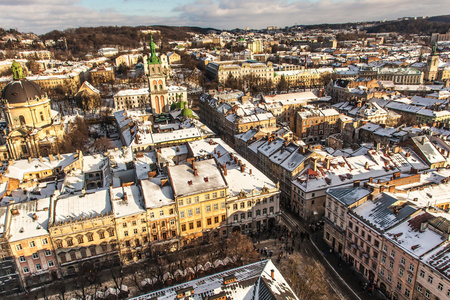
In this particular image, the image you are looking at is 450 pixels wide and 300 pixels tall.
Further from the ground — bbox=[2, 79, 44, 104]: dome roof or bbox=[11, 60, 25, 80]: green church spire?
bbox=[11, 60, 25, 80]: green church spire

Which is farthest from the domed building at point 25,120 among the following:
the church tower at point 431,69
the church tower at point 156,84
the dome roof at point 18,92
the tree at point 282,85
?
the church tower at point 431,69

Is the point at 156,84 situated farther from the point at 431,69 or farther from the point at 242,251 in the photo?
the point at 431,69

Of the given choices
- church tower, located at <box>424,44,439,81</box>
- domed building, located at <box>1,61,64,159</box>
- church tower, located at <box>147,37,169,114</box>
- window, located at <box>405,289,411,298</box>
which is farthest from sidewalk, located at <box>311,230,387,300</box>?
church tower, located at <box>424,44,439,81</box>

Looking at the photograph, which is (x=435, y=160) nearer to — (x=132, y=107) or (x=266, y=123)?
(x=266, y=123)

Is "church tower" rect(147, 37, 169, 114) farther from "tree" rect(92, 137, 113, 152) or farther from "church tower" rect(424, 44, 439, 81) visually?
"church tower" rect(424, 44, 439, 81)

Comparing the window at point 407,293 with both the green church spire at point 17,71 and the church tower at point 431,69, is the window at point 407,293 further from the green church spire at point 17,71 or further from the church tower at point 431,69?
the church tower at point 431,69

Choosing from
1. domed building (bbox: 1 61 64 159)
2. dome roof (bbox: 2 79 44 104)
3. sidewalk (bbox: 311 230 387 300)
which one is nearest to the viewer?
sidewalk (bbox: 311 230 387 300)
